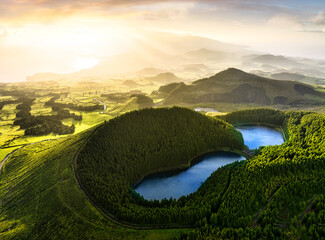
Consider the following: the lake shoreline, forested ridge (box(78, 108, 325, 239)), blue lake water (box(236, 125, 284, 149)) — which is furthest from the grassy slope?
blue lake water (box(236, 125, 284, 149))

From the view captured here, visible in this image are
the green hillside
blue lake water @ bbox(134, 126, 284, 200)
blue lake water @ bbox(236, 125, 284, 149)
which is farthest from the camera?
blue lake water @ bbox(236, 125, 284, 149)

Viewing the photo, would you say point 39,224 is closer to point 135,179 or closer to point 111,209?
point 111,209

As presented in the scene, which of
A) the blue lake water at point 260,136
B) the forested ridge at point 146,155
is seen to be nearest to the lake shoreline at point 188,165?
the forested ridge at point 146,155

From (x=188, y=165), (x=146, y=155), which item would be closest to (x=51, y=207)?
(x=146, y=155)

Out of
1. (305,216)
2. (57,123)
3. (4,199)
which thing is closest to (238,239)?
(305,216)

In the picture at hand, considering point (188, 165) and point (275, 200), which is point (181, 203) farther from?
point (188, 165)

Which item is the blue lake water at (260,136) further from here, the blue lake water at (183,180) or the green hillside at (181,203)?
the green hillside at (181,203)

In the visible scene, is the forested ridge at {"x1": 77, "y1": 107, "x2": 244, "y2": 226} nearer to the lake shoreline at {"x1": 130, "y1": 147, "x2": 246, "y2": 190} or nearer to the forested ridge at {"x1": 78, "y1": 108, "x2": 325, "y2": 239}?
the forested ridge at {"x1": 78, "y1": 108, "x2": 325, "y2": 239}
